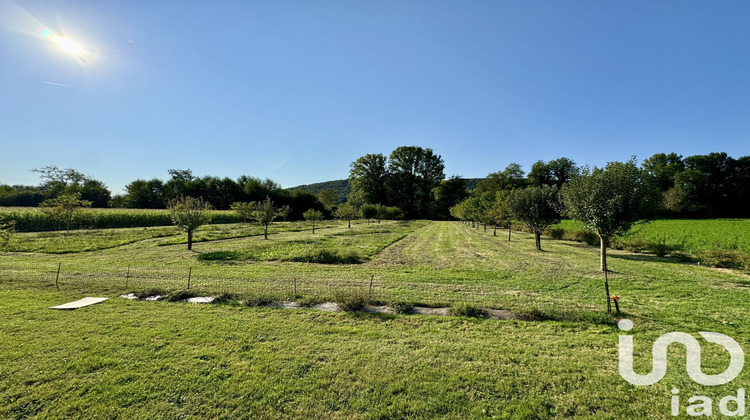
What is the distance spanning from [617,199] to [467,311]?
14.7 m

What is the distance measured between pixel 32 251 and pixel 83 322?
24222mm

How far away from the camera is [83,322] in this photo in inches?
291

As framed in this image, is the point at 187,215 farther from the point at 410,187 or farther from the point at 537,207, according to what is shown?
the point at 410,187

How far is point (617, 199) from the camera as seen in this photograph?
1634 cm

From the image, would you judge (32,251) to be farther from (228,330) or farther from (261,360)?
(261,360)

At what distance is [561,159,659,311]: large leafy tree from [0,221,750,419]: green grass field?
5.13 metres

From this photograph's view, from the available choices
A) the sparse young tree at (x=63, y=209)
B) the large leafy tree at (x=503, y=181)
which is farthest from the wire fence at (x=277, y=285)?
the large leafy tree at (x=503, y=181)

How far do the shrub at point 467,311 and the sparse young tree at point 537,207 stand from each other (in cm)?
1958

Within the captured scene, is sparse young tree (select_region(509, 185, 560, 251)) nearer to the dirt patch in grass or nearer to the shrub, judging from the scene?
the dirt patch in grass

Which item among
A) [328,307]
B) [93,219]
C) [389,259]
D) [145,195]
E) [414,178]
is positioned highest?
[414,178]

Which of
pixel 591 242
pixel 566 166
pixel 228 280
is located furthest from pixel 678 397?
pixel 566 166

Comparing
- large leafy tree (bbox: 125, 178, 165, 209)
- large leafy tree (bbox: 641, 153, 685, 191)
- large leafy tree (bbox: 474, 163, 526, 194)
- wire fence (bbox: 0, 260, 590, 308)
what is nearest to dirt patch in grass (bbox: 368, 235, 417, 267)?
wire fence (bbox: 0, 260, 590, 308)

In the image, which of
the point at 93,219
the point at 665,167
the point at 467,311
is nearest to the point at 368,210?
the point at 93,219

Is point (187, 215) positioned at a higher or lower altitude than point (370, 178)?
lower
